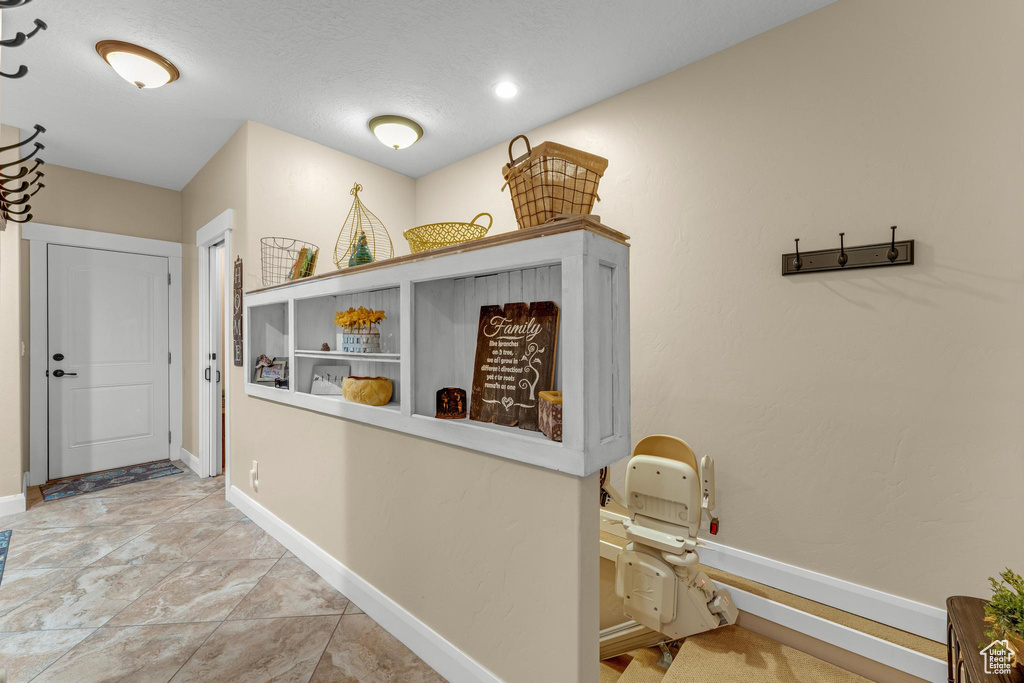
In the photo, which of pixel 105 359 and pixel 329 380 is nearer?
pixel 329 380

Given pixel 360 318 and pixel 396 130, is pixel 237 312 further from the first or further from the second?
pixel 396 130

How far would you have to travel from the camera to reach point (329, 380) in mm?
2494

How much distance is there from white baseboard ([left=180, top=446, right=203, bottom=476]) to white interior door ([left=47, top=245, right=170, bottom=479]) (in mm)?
167

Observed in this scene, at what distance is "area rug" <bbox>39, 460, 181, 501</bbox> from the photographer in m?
3.38

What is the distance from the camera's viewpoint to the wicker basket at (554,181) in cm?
134

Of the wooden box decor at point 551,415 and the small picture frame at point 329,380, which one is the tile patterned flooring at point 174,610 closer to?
the small picture frame at point 329,380

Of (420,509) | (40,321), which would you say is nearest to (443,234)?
(420,509)

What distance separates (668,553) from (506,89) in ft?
8.43

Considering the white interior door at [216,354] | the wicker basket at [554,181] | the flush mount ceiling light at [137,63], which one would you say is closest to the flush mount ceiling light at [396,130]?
the flush mount ceiling light at [137,63]

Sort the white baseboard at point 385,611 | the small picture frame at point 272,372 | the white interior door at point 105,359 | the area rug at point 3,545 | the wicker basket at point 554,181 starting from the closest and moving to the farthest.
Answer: the wicker basket at point 554,181 < the white baseboard at point 385,611 < the area rug at point 3,545 < the small picture frame at point 272,372 < the white interior door at point 105,359

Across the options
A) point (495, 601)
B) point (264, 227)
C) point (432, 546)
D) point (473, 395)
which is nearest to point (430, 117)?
point (264, 227)

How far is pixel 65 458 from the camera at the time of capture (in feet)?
12.1

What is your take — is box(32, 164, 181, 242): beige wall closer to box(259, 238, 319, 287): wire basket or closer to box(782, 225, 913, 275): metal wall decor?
box(259, 238, 319, 287): wire basket

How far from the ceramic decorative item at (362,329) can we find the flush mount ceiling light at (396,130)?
1.45 metres
